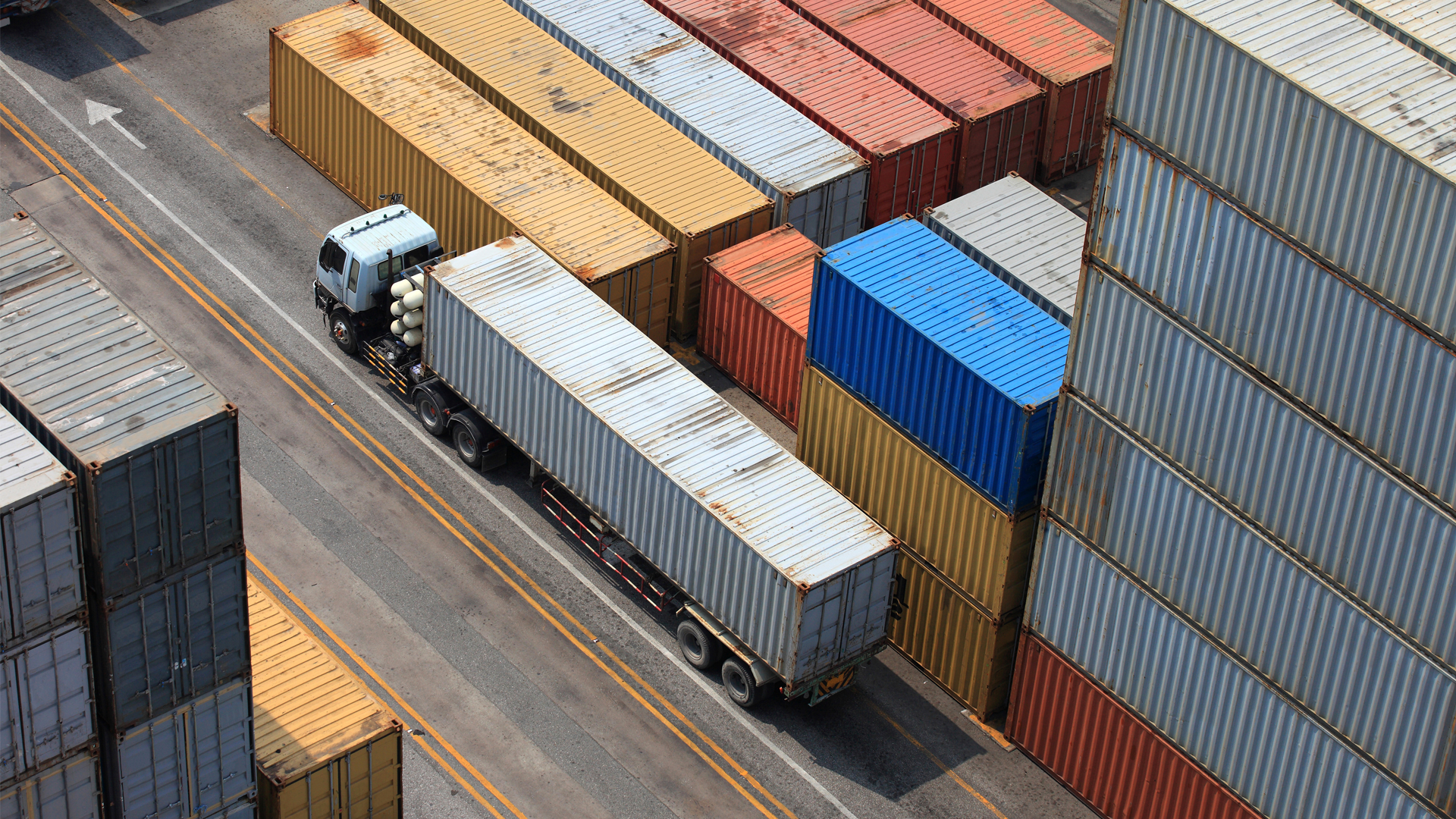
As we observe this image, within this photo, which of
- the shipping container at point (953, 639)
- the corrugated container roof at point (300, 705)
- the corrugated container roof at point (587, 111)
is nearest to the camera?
the corrugated container roof at point (300, 705)

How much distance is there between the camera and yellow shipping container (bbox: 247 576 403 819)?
34.2m

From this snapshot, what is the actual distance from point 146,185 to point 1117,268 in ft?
107

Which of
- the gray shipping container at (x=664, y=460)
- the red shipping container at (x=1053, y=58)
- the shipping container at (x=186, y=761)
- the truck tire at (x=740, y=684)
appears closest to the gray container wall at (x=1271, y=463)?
the gray shipping container at (x=664, y=460)

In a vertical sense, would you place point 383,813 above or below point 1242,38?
below

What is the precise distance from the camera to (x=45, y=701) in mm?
28062

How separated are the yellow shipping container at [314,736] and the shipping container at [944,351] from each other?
40.8ft

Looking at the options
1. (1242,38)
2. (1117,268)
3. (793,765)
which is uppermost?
(1242,38)

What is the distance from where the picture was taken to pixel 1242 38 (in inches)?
1203

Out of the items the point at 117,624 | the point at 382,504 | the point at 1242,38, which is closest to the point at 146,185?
the point at 382,504

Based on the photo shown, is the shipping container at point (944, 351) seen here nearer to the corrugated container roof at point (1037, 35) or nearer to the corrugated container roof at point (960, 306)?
the corrugated container roof at point (960, 306)

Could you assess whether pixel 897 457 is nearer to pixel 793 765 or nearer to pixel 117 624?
pixel 793 765

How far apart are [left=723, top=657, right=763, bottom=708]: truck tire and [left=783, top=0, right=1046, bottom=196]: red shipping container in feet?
64.5

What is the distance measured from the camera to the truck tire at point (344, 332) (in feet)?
168

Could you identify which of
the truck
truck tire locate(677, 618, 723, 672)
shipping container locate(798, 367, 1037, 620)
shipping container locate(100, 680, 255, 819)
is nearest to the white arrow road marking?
the truck
